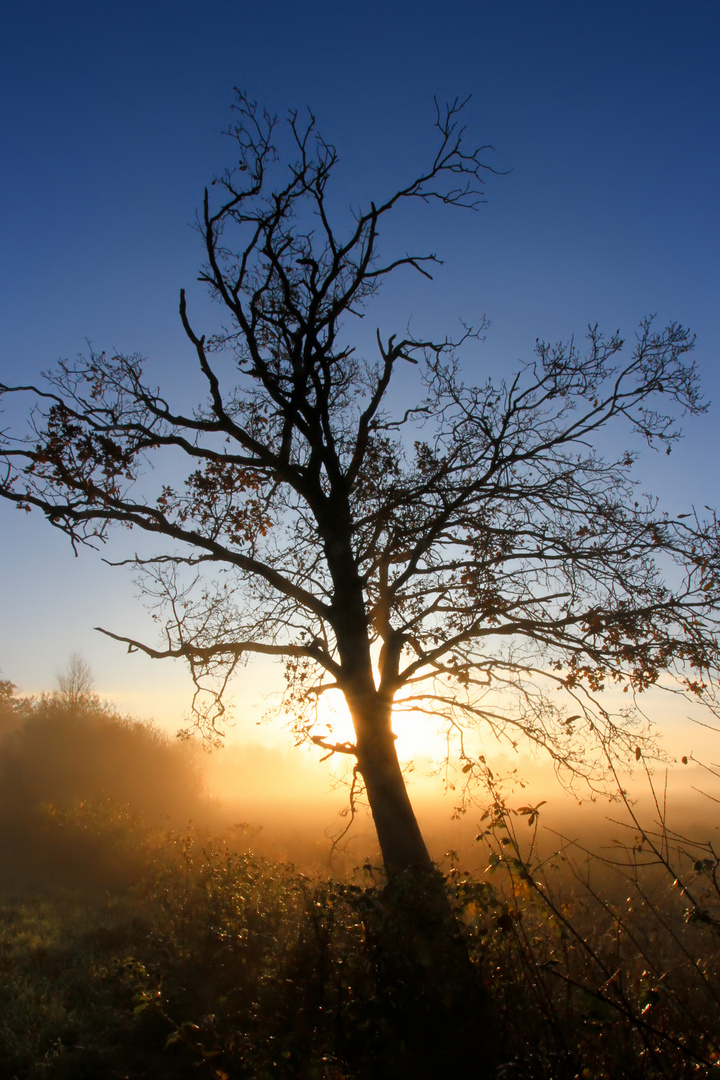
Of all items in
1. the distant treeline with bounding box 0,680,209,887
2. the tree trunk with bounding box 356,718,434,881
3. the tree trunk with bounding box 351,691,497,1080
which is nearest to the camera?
the tree trunk with bounding box 351,691,497,1080

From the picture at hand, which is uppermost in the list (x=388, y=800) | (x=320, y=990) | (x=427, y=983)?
(x=388, y=800)

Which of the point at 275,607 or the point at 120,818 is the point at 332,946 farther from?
the point at 120,818

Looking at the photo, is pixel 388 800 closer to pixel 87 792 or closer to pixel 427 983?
pixel 427 983

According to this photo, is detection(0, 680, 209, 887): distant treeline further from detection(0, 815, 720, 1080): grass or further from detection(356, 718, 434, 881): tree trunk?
detection(356, 718, 434, 881): tree trunk

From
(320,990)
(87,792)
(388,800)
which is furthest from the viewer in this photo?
(87,792)

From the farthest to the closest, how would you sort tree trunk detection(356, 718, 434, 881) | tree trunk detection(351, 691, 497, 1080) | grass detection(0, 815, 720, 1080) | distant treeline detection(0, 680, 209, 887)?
distant treeline detection(0, 680, 209, 887), tree trunk detection(356, 718, 434, 881), tree trunk detection(351, 691, 497, 1080), grass detection(0, 815, 720, 1080)

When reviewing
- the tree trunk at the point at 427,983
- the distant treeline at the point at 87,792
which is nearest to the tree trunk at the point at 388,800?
the tree trunk at the point at 427,983

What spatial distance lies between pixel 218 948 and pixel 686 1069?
6.34 meters

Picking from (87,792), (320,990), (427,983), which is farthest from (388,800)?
(87,792)

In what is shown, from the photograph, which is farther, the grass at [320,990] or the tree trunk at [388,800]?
the tree trunk at [388,800]

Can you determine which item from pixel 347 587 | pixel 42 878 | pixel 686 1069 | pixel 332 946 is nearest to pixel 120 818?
pixel 42 878

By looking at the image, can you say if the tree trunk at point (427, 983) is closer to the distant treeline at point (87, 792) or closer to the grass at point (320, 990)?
the grass at point (320, 990)

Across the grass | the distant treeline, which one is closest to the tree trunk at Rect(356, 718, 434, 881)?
the grass

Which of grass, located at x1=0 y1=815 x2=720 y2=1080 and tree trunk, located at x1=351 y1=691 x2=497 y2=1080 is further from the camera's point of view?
tree trunk, located at x1=351 y1=691 x2=497 y2=1080
